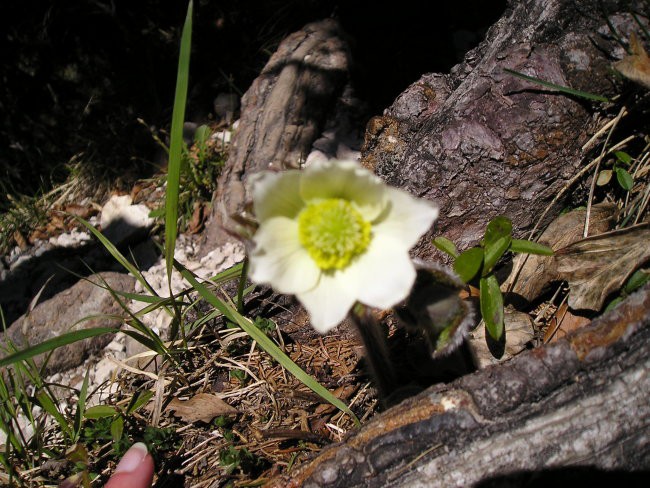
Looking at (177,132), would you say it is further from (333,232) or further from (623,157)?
(623,157)

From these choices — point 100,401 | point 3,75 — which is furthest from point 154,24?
point 100,401

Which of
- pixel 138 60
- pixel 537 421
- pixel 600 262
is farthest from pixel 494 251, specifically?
pixel 138 60

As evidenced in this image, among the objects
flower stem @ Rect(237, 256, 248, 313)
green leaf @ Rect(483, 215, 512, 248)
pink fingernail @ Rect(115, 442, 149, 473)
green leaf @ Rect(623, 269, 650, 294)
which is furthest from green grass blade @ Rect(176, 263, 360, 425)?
green leaf @ Rect(623, 269, 650, 294)

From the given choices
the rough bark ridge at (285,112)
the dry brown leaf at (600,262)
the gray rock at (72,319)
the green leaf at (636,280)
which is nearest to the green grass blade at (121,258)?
the gray rock at (72,319)

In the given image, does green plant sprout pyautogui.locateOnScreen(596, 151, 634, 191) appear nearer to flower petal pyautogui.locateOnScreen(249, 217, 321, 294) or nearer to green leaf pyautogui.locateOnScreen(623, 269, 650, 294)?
→ green leaf pyautogui.locateOnScreen(623, 269, 650, 294)

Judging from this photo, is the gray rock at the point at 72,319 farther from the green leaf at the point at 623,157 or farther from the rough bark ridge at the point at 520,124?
the green leaf at the point at 623,157
